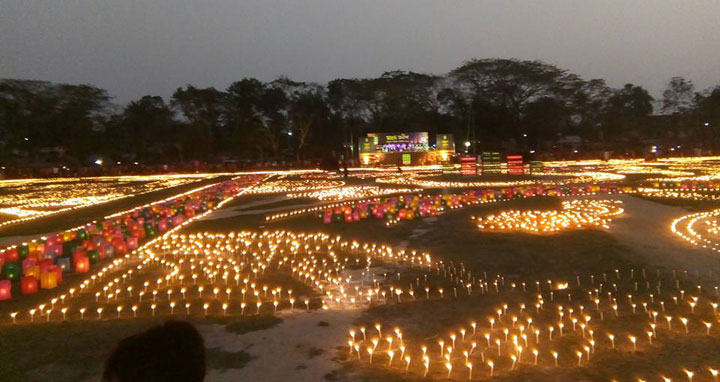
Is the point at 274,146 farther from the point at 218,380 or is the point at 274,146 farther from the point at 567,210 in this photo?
the point at 218,380

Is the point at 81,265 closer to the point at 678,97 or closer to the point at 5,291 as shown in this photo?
the point at 5,291

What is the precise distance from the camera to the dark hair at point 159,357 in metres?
1.91

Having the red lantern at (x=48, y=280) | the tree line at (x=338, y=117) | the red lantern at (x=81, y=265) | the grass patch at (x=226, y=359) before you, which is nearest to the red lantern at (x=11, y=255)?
the red lantern at (x=81, y=265)

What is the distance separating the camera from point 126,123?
72875 millimetres

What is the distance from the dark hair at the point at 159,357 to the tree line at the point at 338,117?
68.4m

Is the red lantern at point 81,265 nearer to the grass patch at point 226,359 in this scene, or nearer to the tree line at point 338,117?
the grass patch at point 226,359

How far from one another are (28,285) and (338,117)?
7225 cm

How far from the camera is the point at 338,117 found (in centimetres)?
8088

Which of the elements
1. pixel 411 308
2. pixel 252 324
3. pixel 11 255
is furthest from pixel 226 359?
pixel 11 255

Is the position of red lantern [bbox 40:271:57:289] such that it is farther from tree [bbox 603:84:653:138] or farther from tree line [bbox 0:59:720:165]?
tree [bbox 603:84:653:138]

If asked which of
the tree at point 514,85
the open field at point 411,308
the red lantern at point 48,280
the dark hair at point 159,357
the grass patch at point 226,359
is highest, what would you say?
the tree at point 514,85

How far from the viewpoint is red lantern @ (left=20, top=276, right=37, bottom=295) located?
9.65 metres

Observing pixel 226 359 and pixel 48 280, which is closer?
pixel 226 359

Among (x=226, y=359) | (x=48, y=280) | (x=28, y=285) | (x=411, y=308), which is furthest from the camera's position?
(x=48, y=280)
